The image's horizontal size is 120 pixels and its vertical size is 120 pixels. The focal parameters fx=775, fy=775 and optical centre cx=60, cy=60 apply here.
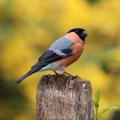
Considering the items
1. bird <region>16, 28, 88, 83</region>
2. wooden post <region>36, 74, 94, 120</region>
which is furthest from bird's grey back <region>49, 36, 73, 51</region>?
wooden post <region>36, 74, 94, 120</region>

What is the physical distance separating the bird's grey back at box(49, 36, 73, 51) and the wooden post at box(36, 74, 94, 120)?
0.93m

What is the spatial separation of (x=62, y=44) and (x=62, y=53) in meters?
0.06

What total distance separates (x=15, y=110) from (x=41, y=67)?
11.5 ft

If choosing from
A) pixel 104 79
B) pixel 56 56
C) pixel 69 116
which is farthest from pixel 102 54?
pixel 69 116

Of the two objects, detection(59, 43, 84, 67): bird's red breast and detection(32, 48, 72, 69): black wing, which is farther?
detection(59, 43, 84, 67): bird's red breast

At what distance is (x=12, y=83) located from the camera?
26.3 ft

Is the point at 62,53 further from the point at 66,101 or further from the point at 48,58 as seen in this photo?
the point at 66,101

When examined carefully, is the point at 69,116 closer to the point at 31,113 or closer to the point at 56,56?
the point at 56,56

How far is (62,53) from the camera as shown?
15.3ft

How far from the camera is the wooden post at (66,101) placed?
3.53 meters

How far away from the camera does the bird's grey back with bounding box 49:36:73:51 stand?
4.58 m

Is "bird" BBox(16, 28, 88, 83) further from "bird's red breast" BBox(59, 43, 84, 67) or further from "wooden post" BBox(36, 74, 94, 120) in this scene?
"wooden post" BBox(36, 74, 94, 120)

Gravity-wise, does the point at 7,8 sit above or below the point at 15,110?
above

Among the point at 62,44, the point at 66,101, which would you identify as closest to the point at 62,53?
the point at 62,44
